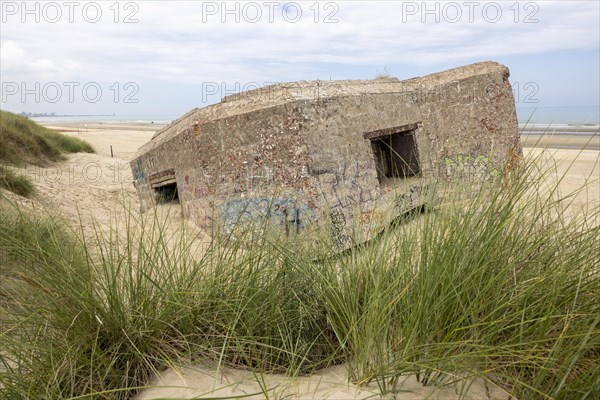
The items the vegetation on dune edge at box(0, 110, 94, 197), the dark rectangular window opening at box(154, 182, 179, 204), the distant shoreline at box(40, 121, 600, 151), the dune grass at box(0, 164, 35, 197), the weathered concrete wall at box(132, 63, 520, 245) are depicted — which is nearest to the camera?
the distant shoreline at box(40, 121, 600, 151)

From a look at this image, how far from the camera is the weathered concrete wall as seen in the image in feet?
15.9

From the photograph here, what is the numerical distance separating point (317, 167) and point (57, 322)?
9.74 ft

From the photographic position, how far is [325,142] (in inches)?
193

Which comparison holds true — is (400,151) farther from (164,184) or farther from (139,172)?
(139,172)

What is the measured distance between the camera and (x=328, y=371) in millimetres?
2256

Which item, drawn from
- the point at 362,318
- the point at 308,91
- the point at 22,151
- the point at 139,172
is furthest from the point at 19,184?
the point at 362,318

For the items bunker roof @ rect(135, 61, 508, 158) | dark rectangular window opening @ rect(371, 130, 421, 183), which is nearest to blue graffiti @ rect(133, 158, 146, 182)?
bunker roof @ rect(135, 61, 508, 158)

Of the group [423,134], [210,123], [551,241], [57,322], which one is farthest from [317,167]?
[57,322]

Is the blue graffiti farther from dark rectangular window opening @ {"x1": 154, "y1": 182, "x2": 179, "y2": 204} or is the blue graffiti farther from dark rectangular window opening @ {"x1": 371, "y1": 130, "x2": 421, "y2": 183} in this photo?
dark rectangular window opening @ {"x1": 371, "y1": 130, "x2": 421, "y2": 183}

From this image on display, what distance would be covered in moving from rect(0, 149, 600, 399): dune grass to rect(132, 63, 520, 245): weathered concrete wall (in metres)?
1.83

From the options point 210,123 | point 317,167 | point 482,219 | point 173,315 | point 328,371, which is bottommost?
point 328,371

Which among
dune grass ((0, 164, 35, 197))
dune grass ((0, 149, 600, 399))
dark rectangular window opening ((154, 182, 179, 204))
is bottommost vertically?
dune grass ((0, 149, 600, 399))

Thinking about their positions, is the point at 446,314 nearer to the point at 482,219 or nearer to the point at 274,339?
the point at 482,219

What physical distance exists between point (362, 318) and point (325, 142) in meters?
2.95
